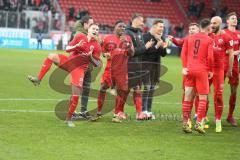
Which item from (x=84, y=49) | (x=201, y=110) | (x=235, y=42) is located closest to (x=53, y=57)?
(x=84, y=49)

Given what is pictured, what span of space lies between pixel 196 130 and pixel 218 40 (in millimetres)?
2055

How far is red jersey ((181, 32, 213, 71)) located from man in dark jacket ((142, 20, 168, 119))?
2108 mm

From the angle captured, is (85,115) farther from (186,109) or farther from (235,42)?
(235,42)

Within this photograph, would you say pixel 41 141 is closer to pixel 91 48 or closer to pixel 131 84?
pixel 91 48

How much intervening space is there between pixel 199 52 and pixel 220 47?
118 centimetres

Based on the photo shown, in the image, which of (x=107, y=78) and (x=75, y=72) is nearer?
(x=75, y=72)

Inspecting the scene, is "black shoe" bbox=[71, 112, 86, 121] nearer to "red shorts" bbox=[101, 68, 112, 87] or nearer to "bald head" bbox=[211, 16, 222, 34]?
"red shorts" bbox=[101, 68, 112, 87]

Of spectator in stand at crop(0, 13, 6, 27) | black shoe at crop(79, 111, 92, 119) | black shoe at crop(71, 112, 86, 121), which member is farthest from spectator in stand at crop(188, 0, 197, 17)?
black shoe at crop(71, 112, 86, 121)

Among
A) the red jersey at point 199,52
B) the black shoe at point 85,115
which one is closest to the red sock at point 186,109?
the red jersey at point 199,52

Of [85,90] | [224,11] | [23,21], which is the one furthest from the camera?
[224,11]

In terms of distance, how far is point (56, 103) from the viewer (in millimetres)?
16812

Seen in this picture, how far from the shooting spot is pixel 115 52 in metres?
14.0

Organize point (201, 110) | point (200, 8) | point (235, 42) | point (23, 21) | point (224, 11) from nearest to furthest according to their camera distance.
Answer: point (201, 110) < point (235, 42) < point (23, 21) < point (224, 11) < point (200, 8)

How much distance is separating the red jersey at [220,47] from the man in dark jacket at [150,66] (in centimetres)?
149
